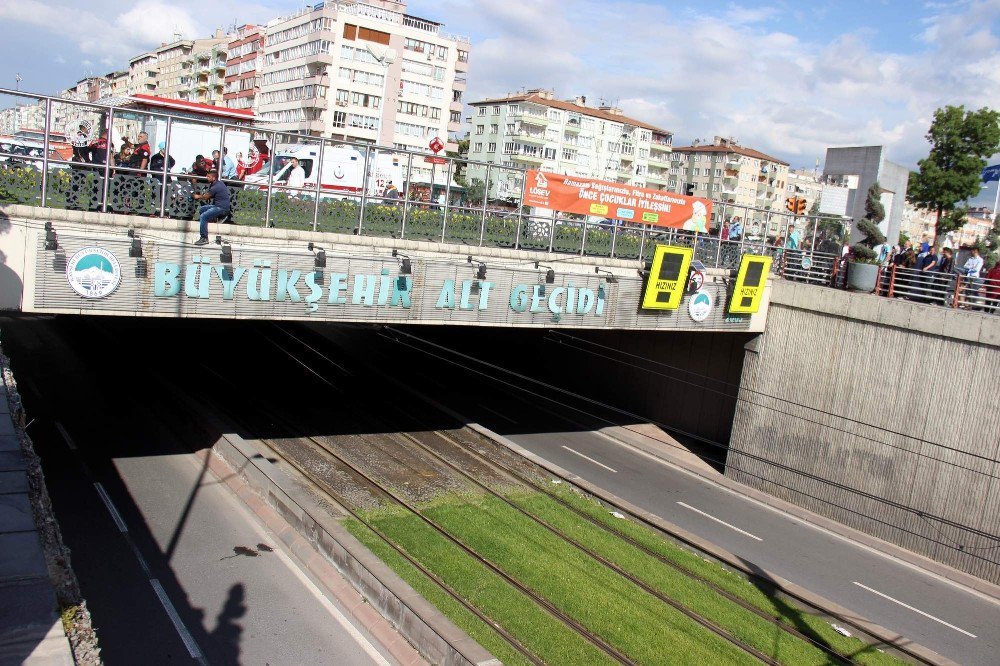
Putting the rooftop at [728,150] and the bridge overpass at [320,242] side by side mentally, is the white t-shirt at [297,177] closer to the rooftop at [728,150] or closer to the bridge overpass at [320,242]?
the bridge overpass at [320,242]

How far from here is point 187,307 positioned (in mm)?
12516

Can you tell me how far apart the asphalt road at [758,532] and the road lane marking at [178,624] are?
33.0ft

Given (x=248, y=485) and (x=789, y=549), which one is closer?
(x=248, y=485)

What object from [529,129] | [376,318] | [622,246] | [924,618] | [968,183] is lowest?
[924,618]

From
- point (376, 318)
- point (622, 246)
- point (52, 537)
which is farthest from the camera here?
point (622, 246)

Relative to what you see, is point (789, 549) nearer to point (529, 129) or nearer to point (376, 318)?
point (376, 318)

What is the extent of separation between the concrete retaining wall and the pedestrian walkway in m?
16.5

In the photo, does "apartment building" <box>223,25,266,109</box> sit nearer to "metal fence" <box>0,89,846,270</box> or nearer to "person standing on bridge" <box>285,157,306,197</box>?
"metal fence" <box>0,89,846,270</box>

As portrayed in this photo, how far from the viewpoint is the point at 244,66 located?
85.4 metres

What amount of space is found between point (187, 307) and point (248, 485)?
4038 millimetres

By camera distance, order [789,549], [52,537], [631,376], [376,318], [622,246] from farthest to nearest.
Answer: [631,376] → [622,246] → [789,549] → [376,318] → [52,537]

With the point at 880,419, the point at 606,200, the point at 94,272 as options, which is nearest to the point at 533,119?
the point at 606,200

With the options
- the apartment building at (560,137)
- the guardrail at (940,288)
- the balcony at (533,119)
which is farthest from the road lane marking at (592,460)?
the balcony at (533,119)

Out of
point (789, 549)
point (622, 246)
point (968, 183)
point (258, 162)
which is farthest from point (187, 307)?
point (968, 183)
